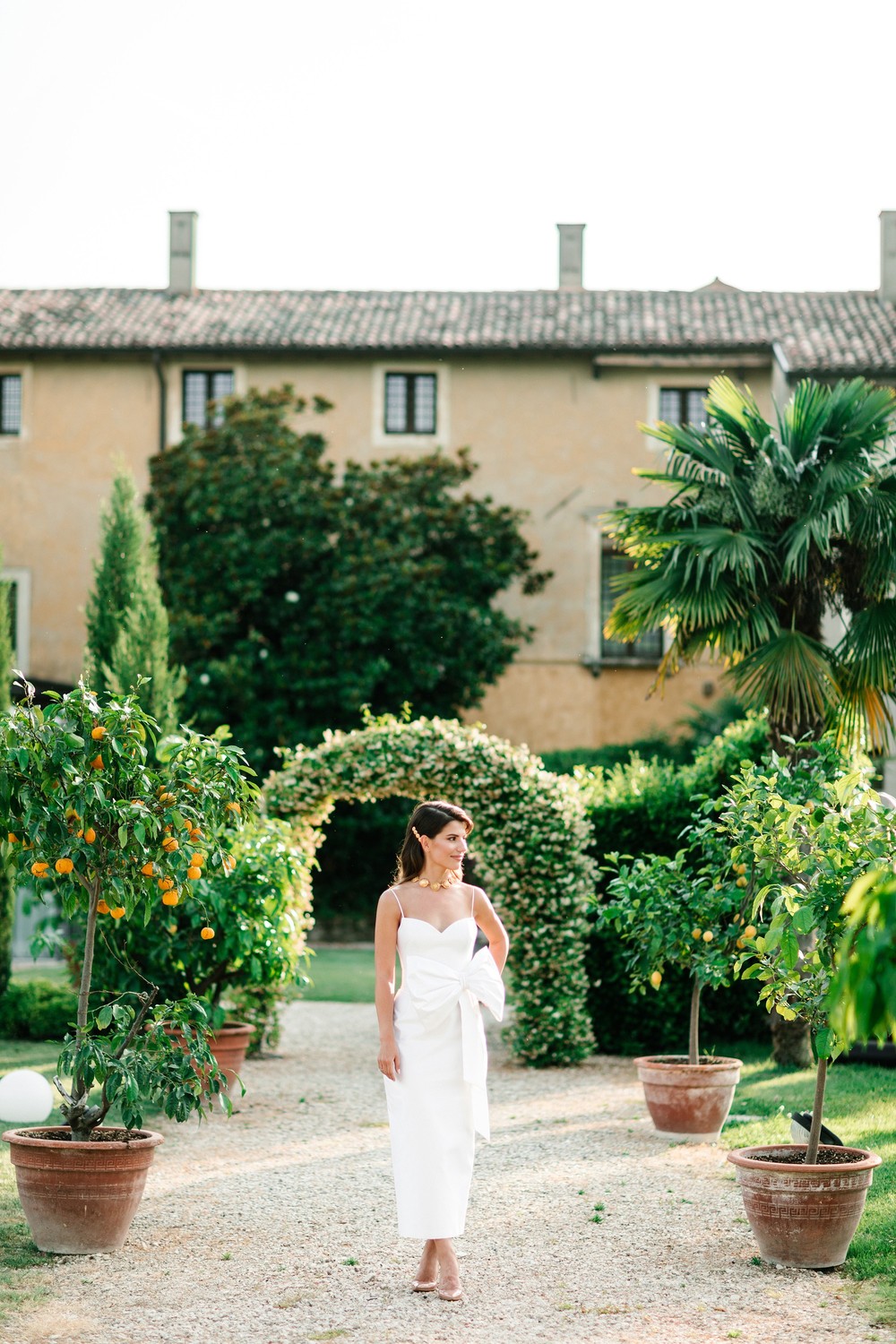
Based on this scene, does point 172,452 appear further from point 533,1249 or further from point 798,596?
Answer: point 533,1249

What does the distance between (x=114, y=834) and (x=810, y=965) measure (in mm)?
2885

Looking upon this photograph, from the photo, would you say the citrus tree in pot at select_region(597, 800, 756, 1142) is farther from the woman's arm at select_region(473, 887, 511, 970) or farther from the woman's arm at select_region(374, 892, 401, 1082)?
the woman's arm at select_region(374, 892, 401, 1082)

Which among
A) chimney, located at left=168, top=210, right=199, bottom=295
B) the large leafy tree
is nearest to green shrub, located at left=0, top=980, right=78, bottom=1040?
the large leafy tree

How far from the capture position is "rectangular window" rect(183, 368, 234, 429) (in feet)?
77.3

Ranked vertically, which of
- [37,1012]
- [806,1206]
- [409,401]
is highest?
[409,401]

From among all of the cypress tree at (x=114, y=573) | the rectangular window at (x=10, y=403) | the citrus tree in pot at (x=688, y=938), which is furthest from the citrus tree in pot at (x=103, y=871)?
the rectangular window at (x=10, y=403)

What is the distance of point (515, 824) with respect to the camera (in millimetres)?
11477

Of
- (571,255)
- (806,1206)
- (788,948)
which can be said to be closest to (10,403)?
(571,255)

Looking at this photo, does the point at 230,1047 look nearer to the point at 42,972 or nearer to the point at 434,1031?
the point at 434,1031

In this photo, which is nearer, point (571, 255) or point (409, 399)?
point (409, 399)

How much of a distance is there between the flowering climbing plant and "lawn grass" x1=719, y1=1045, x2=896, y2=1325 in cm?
277

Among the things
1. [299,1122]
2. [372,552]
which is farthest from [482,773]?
[372,552]

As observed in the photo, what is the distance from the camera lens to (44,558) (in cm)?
2389

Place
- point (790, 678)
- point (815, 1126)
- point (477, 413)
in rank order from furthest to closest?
point (477, 413) → point (790, 678) → point (815, 1126)
